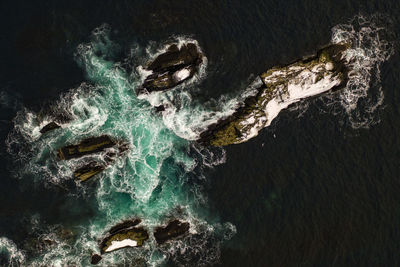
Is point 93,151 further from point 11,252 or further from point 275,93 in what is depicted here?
point 275,93

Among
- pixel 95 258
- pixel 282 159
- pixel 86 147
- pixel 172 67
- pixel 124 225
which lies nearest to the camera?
pixel 172 67

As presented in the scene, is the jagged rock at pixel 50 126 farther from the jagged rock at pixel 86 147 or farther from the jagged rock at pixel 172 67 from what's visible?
the jagged rock at pixel 172 67

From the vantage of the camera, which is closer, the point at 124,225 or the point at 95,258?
the point at 124,225

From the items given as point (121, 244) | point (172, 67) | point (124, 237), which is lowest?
point (121, 244)

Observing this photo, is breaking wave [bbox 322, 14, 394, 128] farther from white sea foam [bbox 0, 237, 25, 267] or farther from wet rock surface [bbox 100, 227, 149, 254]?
white sea foam [bbox 0, 237, 25, 267]

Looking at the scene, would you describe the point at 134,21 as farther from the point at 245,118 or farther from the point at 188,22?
the point at 245,118

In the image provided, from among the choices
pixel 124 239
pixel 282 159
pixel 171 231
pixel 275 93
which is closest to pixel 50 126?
pixel 124 239
